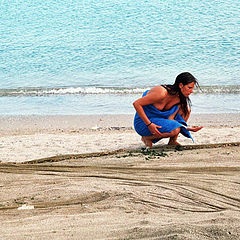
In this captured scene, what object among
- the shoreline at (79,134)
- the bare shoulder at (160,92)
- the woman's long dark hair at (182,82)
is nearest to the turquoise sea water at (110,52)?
the shoreline at (79,134)

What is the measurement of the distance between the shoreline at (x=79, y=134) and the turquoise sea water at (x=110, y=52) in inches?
29.8

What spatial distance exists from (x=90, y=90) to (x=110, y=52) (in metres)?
4.64

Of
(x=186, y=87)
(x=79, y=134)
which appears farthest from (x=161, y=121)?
(x=79, y=134)

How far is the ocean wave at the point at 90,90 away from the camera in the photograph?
1064 cm

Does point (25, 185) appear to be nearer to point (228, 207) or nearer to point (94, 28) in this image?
point (228, 207)

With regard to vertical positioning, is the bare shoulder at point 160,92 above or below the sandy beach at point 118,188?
above

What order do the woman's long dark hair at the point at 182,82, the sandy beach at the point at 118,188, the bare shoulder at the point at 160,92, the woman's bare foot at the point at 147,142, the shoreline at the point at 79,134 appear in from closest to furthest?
the sandy beach at the point at 118,188, the woman's long dark hair at the point at 182,82, the bare shoulder at the point at 160,92, the woman's bare foot at the point at 147,142, the shoreline at the point at 79,134

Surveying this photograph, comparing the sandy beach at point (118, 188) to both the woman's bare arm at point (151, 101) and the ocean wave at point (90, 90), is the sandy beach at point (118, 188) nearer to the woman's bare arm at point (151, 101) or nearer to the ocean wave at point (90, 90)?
the woman's bare arm at point (151, 101)

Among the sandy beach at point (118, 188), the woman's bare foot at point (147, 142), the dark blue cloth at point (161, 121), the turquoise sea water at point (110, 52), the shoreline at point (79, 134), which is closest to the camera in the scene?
the sandy beach at point (118, 188)

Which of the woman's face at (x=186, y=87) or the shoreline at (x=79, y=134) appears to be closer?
the woman's face at (x=186, y=87)

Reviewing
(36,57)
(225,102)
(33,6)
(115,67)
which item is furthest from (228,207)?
(33,6)

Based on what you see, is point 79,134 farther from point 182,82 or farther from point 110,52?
point 110,52

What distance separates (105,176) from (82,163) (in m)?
0.67

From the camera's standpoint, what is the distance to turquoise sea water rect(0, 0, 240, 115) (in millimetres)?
10273
